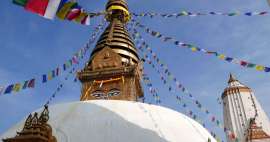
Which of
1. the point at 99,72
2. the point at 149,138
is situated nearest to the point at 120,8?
the point at 99,72

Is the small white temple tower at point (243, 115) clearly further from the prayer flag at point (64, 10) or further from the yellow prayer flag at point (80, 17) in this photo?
the prayer flag at point (64, 10)

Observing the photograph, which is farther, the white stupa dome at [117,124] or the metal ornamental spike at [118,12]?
the metal ornamental spike at [118,12]

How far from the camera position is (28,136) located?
6391mm

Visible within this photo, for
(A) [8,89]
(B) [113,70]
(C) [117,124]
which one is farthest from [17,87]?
(B) [113,70]

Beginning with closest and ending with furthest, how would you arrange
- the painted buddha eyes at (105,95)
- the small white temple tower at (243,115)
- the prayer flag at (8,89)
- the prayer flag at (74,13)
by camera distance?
the prayer flag at (74,13), the prayer flag at (8,89), the painted buddha eyes at (105,95), the small white temple tower at (243,115)

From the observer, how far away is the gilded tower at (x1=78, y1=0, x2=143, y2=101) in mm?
17094

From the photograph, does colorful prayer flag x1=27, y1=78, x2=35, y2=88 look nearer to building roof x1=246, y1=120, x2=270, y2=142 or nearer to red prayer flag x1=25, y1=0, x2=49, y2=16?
red prayer flag x1=25, y1=0, x2=49, y2=16

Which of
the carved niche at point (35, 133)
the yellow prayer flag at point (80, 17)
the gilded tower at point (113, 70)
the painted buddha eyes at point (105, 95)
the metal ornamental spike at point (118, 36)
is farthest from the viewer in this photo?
the metal ornamental spike at point (118, 36)

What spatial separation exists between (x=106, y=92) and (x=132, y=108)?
8093 mm

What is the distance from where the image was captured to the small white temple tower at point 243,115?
20159 millimetres

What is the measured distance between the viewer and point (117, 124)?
7.97 meters

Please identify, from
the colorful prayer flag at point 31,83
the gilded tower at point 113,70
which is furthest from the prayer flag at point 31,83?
the gilded tower at point 113,70

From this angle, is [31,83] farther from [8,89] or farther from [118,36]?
[118,36]

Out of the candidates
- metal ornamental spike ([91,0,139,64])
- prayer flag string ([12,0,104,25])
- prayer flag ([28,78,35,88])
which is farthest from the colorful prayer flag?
metal ornamental spike ([91,0,139,64])
